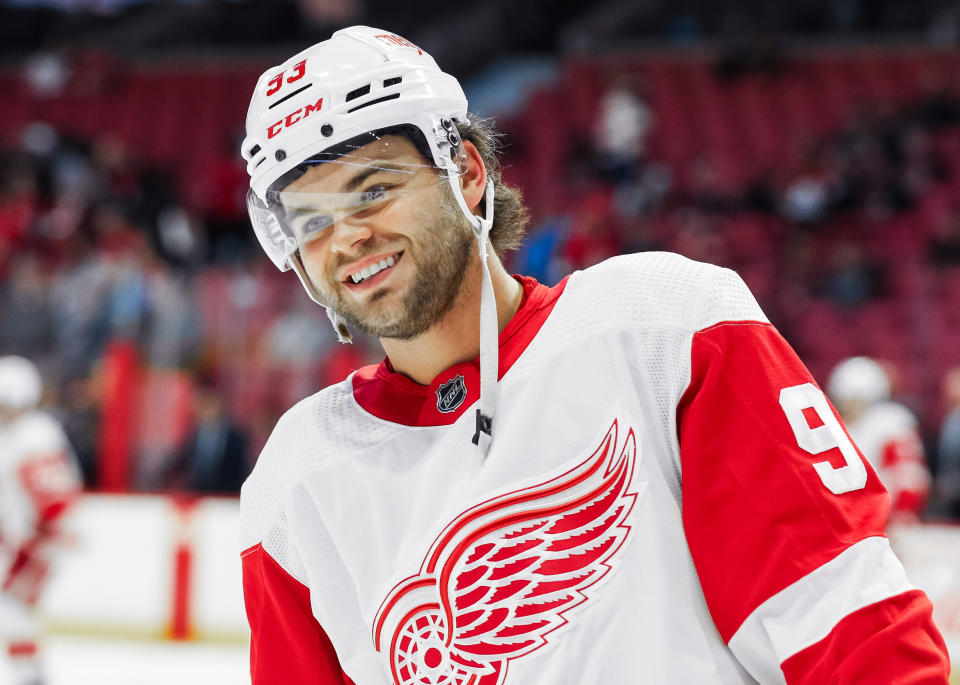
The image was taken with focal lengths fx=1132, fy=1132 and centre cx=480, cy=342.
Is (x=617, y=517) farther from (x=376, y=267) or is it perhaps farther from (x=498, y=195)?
(x=498, y=195)

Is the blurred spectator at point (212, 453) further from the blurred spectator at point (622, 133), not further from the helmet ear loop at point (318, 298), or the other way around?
the helmet ear loop at point (318, 298)

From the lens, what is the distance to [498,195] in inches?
61.0

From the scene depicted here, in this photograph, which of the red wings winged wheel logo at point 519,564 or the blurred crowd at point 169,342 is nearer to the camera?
the red wings winged wheel logo at point 519,564

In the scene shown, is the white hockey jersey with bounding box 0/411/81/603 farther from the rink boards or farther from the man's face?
the man's face

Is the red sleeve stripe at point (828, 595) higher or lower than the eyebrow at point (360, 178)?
lower

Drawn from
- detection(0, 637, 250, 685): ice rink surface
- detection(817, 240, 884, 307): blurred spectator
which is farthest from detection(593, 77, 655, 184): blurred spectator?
detection(0, 637, 250, 685): ice rink surface

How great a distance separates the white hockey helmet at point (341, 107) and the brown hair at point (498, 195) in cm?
8

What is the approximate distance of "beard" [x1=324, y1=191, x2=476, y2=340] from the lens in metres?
1.31

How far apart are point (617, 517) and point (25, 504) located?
4321mm

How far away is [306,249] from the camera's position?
1385mm

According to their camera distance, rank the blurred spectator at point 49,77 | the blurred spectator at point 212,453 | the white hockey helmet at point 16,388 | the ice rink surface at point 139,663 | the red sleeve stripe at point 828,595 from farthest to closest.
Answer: the blurred spectator at point 49,77 < the blurred spectator at point 212,453 < the ice rink surface at point 139,663 < the white hockey helmet at point 16,388 < the red sleeve stripe at point 828,595

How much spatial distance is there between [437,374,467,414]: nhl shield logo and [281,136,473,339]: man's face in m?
0.07

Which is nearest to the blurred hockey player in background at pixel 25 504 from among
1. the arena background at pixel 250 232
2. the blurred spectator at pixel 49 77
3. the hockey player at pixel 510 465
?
the arena background at pixel 250 232

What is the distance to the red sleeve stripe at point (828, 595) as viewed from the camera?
1.05 meters
